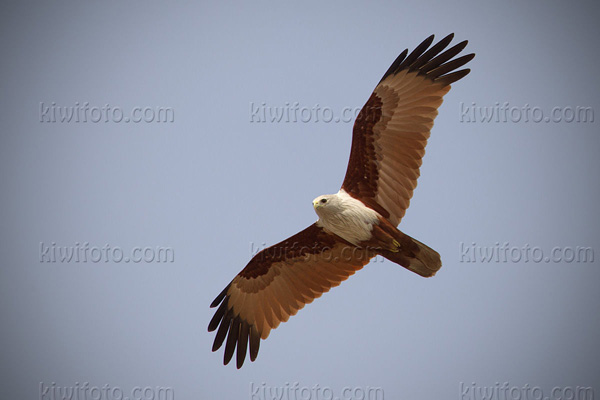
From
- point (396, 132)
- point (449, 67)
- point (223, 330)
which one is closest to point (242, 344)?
point (223, 330)

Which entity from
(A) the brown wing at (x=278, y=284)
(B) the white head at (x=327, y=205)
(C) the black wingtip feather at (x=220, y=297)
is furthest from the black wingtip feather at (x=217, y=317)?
(B) the white head at (x=327, y=205)

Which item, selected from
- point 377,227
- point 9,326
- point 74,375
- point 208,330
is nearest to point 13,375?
point 74,375

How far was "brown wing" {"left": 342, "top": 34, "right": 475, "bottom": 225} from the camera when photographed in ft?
27.6

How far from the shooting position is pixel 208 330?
9.40 m

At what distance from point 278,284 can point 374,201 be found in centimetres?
232

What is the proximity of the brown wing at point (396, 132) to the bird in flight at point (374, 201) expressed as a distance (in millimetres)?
16

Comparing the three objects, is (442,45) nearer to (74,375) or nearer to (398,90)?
(398,90)

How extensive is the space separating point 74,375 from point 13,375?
13.4 ft

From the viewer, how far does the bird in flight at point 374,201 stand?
26.6 feet

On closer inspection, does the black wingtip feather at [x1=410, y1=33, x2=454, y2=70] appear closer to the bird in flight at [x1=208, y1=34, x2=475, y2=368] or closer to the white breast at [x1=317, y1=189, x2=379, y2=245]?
the bird in flight at [x1=208, y1=34, x2=475, y2=368]

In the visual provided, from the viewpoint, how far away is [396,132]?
8445mm

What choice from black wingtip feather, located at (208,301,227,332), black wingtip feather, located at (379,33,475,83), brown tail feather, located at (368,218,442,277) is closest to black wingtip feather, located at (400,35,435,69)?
black wingtip feather, located at (379,33,475,83)

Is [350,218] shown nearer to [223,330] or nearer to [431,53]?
[431,53]

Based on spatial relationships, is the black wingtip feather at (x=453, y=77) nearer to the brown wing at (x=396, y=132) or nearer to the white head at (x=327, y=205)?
the brown wing at (x=396, y=132)
